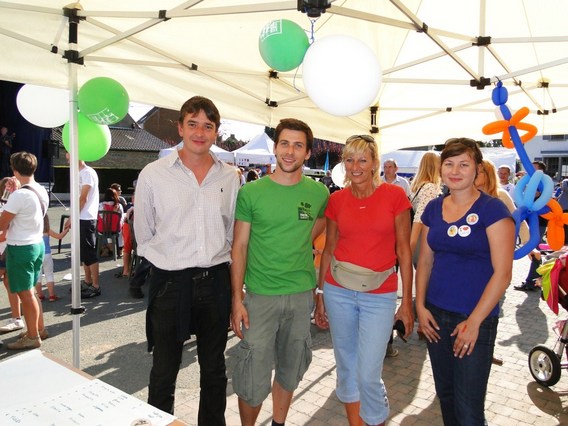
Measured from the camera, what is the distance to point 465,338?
194 cm

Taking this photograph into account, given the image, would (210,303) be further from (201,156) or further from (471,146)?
(471,146)

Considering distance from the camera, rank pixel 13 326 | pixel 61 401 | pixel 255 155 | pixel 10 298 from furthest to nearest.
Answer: pixel 255 155 < pixel 13 326 < pixel 10 298 < pixel 61 401

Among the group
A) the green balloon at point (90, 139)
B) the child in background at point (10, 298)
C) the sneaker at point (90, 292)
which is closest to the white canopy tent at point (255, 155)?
the sneaker at point (90, 292)

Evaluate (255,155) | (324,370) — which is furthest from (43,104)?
(255,155)

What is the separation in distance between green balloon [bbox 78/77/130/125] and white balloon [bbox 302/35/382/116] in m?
1.47

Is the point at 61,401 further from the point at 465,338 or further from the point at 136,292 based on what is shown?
the point at 136,292

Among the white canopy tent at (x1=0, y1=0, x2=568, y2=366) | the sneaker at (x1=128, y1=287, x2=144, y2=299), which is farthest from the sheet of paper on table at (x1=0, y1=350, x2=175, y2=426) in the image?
the sneaker at (x1=128, y1=287, x2=144, y2=299)

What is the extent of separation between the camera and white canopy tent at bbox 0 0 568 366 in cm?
286

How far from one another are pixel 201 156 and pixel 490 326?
1.65 m

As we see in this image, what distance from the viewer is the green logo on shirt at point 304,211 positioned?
230 centimetres

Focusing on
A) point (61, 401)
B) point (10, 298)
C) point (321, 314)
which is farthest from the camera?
point (10, 298)

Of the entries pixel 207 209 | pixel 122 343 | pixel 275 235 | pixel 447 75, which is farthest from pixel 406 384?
pixel 447 75

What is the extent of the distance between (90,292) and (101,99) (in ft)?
11.7

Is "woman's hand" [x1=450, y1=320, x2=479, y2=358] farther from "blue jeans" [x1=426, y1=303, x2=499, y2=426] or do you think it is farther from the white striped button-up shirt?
the white striped button-up shirt
